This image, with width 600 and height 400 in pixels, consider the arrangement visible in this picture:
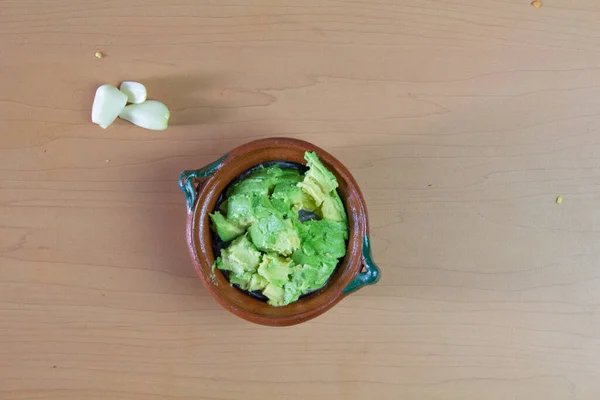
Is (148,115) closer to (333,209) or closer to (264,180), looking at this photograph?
(264,180)

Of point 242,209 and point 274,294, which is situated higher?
point 242,209

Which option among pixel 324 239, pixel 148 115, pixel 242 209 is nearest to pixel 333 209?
pixel 324 239

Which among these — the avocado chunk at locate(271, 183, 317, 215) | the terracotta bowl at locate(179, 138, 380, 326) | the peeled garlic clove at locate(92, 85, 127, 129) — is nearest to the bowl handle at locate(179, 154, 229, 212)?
the terracotta bowl at locate(179, 138, 380, 326)

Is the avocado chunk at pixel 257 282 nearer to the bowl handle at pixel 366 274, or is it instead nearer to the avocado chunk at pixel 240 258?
the avocado chunk at pixel 240 258

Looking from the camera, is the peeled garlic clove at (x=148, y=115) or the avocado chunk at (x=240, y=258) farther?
the peeled garlic clove at (x=148, y=115)

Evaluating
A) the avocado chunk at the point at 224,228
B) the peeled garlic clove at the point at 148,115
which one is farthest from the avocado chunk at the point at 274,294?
the peeled garlic clove at the point at 148,115

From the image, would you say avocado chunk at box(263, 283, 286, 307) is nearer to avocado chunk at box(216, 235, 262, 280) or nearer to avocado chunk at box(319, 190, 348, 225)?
avocado chunk at box(216, 235, 262, 280)
